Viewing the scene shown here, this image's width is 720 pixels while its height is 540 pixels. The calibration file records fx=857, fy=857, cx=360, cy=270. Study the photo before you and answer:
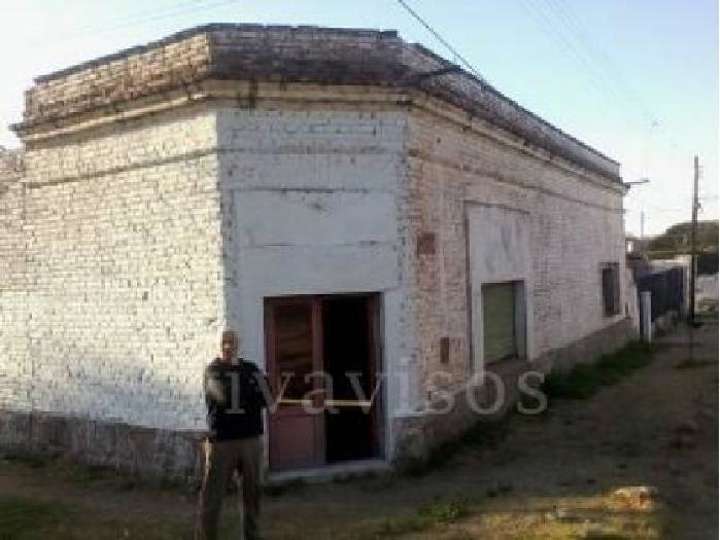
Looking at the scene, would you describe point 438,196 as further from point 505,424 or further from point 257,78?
point 505,424

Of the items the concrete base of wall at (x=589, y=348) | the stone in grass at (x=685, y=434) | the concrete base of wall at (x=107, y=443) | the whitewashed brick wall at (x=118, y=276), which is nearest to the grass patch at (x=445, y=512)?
the concrete base of wall at (x=107, y=443)

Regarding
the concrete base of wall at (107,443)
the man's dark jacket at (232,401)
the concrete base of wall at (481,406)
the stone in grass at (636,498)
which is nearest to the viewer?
the man's dark jacket at (232,401)

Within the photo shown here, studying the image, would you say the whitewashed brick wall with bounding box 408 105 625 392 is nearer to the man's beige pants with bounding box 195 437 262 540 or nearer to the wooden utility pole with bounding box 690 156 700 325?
the man's beige pants with bounding box 195 437 262 540

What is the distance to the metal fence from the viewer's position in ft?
89.5

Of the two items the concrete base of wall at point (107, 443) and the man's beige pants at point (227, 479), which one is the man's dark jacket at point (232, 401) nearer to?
the man's beige pants at point (227, 479)

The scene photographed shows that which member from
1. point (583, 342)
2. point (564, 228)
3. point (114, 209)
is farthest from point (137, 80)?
point (583, 342)

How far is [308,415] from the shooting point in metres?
9.41

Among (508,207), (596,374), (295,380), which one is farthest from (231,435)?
(596,374)

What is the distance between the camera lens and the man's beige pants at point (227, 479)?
6887 mm

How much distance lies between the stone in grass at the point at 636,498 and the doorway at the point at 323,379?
8.95 feet

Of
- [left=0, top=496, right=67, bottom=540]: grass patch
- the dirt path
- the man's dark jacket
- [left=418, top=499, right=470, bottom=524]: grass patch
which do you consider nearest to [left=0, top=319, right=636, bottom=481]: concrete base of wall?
the dirt path

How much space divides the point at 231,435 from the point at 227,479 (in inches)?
15.0

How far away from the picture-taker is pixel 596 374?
16953 millimetres

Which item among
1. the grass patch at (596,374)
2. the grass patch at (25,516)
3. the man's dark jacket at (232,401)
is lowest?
the grass patch at (25,516)
